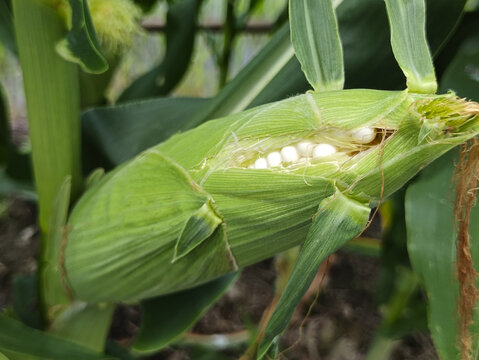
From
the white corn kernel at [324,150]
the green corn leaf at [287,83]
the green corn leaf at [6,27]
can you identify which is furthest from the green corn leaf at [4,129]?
the white corn kernel at [324,150]

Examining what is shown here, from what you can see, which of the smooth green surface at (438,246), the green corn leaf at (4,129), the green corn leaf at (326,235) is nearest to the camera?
the green corn leaf at (326,235)

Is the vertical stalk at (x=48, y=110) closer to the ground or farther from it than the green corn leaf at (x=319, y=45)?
closer to the ground

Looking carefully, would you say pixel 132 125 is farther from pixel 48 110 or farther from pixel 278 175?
pixel 278 175

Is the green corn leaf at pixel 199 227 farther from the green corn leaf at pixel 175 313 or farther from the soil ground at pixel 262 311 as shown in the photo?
the soil ground at pixel 262 311

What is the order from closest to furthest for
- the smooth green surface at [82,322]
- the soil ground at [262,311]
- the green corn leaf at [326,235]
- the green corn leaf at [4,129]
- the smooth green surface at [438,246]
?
the green corn leaf at [326,235]
the smooth green surface at [438,246]
the smooth green surface at [82,322]
the green corn leaf at [4,129]
the soil ground at [262,311]

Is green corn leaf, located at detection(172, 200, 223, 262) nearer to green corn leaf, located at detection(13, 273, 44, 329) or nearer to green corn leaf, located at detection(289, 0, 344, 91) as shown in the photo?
green corn leaf, located at detection(289, 0, 344, 91)

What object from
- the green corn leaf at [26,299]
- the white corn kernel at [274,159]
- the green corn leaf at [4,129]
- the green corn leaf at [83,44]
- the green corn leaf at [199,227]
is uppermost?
the green corn leaf at [83,44]

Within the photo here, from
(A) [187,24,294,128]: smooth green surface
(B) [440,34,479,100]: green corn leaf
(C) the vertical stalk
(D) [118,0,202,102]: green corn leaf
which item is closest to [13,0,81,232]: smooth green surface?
(C) the vertical stalk
